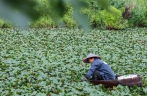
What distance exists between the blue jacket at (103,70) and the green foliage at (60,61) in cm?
31

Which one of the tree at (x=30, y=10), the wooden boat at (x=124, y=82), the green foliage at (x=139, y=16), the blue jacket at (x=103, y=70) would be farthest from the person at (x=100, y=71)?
the green foliage at (x=139, y=16)

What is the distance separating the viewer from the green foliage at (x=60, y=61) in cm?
563

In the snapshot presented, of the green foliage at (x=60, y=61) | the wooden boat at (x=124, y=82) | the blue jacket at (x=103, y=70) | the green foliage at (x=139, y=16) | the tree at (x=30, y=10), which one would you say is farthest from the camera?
the green foliage at (x=139, y=16)

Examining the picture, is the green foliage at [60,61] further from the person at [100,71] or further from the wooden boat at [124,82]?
the person at [100,71]

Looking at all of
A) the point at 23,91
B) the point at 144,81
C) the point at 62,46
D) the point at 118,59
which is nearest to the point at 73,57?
the point at 118,59

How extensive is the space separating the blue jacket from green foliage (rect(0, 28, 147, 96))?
0.31 m

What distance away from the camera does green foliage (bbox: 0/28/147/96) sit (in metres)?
5.63

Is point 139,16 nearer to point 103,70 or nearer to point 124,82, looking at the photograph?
point 103,70

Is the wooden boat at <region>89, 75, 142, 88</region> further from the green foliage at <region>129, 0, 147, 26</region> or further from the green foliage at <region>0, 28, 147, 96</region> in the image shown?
the green foliage at <region>129, 0, 147, 26</region>

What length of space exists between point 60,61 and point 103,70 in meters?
2.50

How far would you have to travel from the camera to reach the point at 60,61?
8453mm

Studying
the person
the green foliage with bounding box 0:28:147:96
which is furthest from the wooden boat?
the person

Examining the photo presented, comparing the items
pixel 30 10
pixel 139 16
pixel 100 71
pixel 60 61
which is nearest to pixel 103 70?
pixel 100 71

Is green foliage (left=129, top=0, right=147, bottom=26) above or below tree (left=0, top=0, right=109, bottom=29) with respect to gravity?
above
